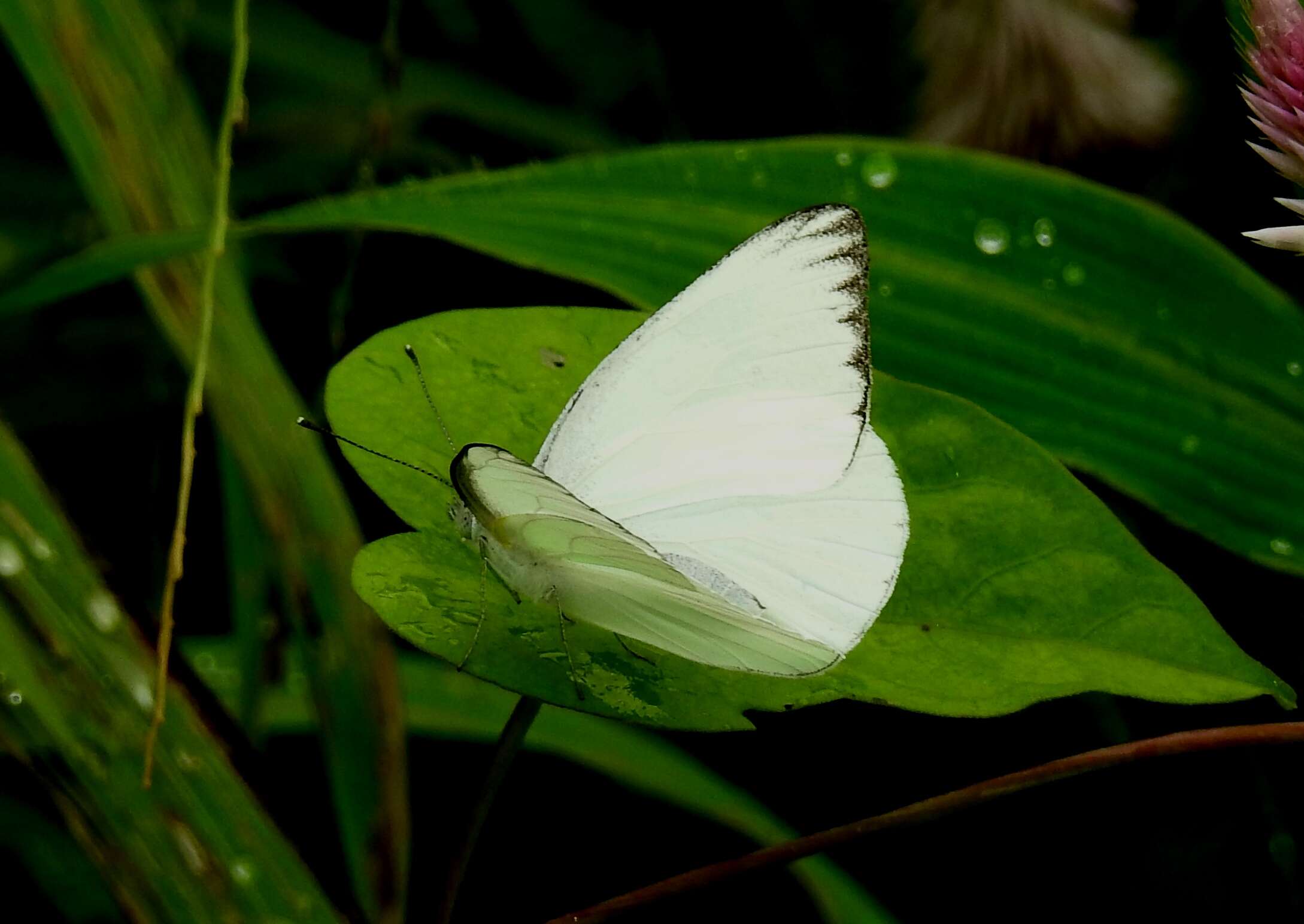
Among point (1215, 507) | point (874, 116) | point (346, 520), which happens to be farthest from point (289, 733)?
point (874, 116)

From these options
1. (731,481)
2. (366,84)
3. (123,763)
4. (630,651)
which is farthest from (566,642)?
(366,84)

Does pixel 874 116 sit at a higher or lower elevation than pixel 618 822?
higher

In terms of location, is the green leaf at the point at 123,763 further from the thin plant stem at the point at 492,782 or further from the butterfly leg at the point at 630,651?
the butterfly leg at the point at 630,651

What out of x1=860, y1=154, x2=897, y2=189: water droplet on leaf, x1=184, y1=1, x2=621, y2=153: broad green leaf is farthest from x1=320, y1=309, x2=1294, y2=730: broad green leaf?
x1=184, y1=1, x2=621, y2=153: broad green leaf

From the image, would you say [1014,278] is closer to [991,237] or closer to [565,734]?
[991,237]

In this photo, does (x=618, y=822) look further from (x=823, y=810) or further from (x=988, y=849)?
(x=988, y=849)

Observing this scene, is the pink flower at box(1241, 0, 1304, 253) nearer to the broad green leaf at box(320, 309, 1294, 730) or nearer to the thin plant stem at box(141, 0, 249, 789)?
the broad green leaf at box(320, 309, 1294, 730)
